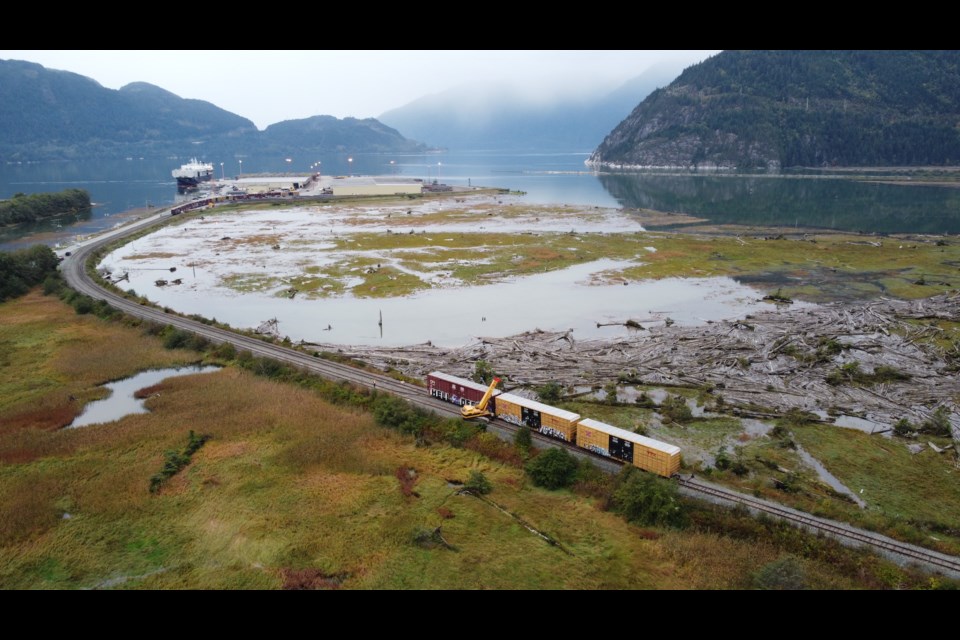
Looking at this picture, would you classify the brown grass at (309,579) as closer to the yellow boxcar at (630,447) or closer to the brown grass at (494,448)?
the brown grass at (494,448)

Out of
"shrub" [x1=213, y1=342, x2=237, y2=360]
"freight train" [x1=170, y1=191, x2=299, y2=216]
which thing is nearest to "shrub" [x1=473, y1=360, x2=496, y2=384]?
"shrub" [x1=213, y1=342, x2=237, y2=360]

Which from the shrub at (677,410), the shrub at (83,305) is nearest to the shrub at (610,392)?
the shrub at (677,410)

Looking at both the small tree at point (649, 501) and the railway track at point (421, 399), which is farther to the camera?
the small tree at point (649, 501)

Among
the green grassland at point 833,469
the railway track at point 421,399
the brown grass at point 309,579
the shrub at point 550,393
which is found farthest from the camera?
the shrub at point 550,393

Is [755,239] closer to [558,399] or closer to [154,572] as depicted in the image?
[558,399]

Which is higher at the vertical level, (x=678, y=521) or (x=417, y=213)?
(x=417, y=213)

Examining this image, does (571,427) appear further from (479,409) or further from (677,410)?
(677,410)

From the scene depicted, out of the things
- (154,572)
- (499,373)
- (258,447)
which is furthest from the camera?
(499,373)

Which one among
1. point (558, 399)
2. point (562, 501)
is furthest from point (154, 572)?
point (558, 399)
